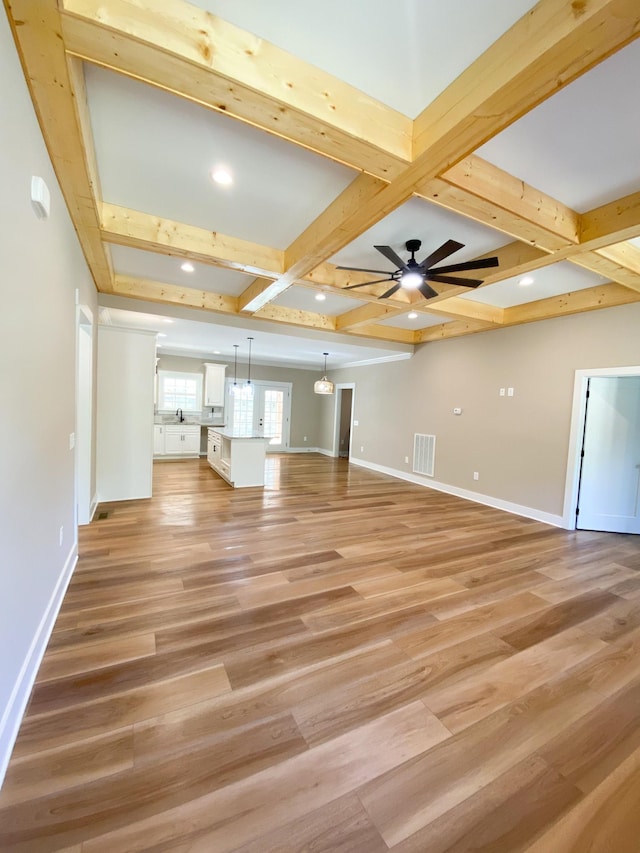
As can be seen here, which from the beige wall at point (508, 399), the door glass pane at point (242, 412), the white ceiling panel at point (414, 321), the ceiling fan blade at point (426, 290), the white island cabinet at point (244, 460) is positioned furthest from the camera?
the door glass pane at point (242, 412)

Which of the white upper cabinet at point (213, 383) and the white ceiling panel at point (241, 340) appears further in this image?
the white upper cabinet at point (213, 383)

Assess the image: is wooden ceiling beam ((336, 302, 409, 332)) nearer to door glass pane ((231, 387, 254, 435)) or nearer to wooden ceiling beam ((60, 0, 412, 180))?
wooden ceiling beam ((60, 0, 412, 180))

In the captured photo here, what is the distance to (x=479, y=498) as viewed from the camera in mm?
5699

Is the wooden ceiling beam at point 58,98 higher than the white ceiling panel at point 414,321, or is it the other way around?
the white ceiling panel at point 414,321

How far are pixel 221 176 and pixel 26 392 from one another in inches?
73.7

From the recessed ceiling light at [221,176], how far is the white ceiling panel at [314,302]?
80.8 inches

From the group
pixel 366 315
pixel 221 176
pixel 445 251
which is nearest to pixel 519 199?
pixel 445 251

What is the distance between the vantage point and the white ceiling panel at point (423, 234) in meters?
2.73

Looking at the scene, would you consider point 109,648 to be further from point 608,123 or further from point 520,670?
point 608,123

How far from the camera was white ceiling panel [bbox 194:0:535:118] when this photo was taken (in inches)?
54.1

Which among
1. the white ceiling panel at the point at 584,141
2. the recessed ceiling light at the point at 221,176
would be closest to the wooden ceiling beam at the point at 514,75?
the white ceiling panel at the point at 584,141

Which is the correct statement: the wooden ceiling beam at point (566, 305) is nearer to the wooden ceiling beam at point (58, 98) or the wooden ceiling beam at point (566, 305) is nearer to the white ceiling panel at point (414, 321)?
the white ceiling panel at point (414, 321)

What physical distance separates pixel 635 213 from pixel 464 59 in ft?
5.85

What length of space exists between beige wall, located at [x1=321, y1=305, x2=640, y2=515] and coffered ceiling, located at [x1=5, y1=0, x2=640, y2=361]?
950 mm
